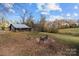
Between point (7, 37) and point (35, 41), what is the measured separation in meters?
0.22

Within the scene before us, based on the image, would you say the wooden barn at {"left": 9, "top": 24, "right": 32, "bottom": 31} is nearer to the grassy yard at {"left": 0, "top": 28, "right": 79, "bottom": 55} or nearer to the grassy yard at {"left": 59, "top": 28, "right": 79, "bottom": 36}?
the grassy yard at {"left": 0, "top": 28, "right": 79, "bottom": 55}

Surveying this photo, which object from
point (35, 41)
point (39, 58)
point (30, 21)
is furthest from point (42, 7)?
point (39, 58)

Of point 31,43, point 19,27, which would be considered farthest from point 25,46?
point 19,27

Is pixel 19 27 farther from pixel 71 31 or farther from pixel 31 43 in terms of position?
pixel 71 31

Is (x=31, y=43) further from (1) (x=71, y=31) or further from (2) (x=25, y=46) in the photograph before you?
(1) (x=71, y=31)

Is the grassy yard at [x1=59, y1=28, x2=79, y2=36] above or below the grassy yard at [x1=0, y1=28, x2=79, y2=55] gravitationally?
above

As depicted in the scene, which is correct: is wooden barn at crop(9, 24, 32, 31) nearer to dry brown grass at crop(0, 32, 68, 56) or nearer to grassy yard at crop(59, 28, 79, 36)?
dry brown grass at crop(0, 32, 68, 56)

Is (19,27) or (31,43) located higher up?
→ (19,27)

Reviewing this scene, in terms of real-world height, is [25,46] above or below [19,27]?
below

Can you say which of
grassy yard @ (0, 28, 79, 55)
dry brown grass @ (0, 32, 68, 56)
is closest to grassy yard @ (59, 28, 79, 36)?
grassy yard @ (0, 28, 79, 55)

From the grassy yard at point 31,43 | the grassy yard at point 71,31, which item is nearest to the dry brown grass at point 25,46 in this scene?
the grassy yard at point 31,43

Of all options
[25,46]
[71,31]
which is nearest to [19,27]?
[25,46]

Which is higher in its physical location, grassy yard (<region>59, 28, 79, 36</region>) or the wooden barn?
the wooden barn

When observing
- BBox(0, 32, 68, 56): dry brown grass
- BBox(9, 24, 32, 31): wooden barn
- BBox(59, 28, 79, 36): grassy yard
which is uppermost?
BBox(9, 24, 32, 31): wooden barn
